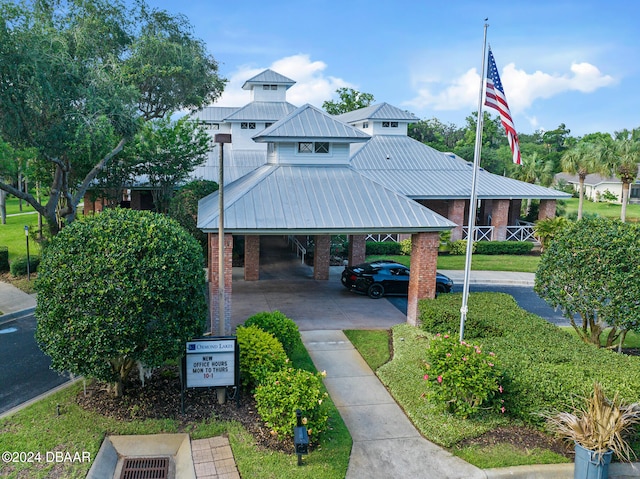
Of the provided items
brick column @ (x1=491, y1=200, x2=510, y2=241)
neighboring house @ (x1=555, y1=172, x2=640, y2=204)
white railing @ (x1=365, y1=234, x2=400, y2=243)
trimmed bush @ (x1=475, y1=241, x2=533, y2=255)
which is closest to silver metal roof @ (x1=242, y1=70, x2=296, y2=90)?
white railing @ (x1=365, y1=234, x2=400, y2=243)

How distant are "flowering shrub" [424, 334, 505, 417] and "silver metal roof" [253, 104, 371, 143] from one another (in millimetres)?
9157

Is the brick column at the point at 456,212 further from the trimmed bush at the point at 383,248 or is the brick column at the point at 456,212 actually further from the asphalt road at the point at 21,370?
the asphalt road at the point at 21,370

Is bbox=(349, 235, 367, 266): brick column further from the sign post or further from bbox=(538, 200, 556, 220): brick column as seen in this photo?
bbox=(538, 200, 556, 220): brick column

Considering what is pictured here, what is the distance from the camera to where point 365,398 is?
1163 cm

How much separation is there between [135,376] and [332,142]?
33.4ft

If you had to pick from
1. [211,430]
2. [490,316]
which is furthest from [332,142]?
[211,430]

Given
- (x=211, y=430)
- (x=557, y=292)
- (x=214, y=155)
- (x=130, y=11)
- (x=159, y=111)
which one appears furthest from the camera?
(x=214, y=155)

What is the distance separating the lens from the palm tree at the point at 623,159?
3591 cm

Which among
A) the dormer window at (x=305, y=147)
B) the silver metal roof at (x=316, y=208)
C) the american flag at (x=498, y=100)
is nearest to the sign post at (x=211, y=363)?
the silver metal roof at (x=316, y=208)

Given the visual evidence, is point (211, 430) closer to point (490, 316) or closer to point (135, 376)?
point (135, 376)

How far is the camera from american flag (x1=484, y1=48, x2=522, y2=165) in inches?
476

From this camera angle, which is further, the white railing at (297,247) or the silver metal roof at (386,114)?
the silver metal roof at (386,114)

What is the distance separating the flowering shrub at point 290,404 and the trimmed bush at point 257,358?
3.38 ft

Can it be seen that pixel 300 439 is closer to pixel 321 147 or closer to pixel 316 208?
pixel 316 208
